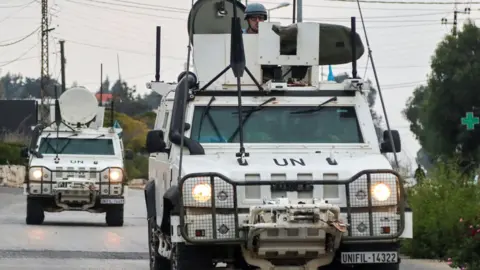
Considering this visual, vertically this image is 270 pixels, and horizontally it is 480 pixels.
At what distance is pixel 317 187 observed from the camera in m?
11.3

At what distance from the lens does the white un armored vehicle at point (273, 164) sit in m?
10.9

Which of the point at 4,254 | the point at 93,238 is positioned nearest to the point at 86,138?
the point at 93,238

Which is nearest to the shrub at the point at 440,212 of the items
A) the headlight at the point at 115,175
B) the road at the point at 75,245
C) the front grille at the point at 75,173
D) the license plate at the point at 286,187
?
the road at the point at 75,245

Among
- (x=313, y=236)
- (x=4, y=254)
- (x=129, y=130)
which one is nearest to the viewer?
(x=313, y=236)

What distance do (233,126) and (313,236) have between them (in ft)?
6.96

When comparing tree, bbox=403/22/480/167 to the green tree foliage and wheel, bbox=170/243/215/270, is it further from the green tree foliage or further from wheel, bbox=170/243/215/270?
wheel, bbox=170/243/215/270

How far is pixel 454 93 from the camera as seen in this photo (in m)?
61.1

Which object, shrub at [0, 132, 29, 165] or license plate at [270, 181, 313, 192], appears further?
shrub at [0, 132, 29, 165]

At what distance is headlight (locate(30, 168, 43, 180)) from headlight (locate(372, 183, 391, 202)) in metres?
15.6

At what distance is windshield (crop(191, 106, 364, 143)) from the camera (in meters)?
12.5

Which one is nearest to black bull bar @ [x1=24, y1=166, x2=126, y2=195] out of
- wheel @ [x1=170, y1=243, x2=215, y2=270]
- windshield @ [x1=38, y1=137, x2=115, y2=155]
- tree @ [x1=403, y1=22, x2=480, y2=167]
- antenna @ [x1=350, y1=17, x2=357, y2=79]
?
windshield @ [x1=38, y1=137, x2=115, y2=155]

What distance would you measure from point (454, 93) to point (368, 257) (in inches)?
2005

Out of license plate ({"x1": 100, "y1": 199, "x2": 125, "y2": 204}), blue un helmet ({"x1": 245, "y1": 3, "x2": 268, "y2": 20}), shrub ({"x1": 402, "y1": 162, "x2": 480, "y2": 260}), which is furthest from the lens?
license plate ({"x1": 100, "y1": 199, "x2": 125, "y2": 204})

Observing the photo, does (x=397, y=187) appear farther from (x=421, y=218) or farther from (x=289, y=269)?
(x=421, y=218)
